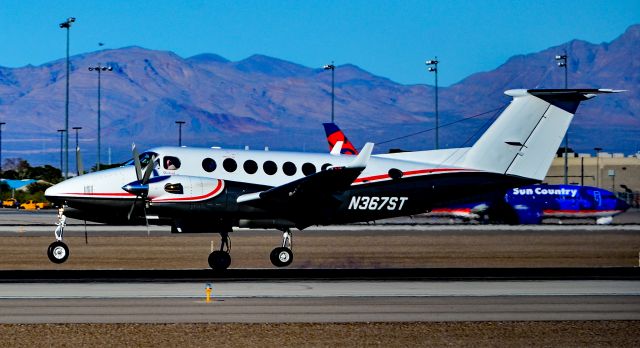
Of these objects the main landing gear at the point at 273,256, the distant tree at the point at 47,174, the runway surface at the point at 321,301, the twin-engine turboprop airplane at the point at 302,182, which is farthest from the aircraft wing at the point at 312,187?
the distant tree at the point at 47,174

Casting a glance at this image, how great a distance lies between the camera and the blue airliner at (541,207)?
8144 cm

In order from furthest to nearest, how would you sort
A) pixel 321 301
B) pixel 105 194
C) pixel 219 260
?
pixel 219 260 → pixel 105 194 → pixel 321 301

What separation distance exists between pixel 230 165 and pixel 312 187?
313 cm

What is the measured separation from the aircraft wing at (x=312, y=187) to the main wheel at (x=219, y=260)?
6.17ft

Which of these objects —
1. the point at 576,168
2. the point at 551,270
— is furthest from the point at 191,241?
the point at 576,168

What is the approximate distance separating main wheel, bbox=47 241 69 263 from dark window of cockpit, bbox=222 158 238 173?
6.10 m

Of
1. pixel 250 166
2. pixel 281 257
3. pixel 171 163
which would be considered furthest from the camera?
pixel 281 257

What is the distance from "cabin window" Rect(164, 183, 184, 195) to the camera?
3438 centimetres

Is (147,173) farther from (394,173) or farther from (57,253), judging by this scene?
(394,173)

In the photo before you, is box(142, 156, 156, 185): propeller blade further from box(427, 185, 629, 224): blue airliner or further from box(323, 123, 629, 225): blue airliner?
box(427, 185, 629, 224): blue airliner

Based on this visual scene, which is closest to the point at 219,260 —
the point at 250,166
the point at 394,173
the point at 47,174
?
the point at 250,166

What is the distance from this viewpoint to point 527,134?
3716 centimetres

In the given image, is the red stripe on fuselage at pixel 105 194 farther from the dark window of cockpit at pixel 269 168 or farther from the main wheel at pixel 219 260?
the dark window of cockpit at pixel 269 168

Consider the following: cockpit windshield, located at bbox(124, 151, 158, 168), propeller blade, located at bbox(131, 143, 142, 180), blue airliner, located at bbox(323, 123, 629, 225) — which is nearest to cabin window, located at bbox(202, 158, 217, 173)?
cockpit windshield, located at bbox(124, 151, 158, 168)
